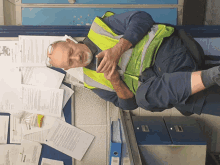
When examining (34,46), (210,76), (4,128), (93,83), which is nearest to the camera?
(210,76)

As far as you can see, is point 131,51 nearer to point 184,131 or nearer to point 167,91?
point 167,91

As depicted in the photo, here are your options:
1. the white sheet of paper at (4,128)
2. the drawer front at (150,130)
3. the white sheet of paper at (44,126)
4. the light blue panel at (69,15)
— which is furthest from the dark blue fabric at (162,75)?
the light blue panel at (69,15)

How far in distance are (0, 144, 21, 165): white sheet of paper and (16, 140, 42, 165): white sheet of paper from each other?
3 cm

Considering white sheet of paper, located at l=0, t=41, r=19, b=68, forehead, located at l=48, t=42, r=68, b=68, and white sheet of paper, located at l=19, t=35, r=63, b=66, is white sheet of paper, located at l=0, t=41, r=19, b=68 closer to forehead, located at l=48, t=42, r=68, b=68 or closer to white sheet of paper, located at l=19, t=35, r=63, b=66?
white sheet of paper, located at l=19, t=35, r=63, b=66

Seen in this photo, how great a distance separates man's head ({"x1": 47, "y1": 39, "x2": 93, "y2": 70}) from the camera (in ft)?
3.48

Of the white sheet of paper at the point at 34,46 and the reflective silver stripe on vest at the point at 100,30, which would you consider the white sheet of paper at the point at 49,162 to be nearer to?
the white sheet of paper at the point at 34,46

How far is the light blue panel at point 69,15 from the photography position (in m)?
2.08

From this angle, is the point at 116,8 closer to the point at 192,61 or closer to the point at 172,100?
the point at 192,61

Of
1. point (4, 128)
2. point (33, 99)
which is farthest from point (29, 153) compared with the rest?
point (33, 99)

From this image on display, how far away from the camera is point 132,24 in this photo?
0.99 m

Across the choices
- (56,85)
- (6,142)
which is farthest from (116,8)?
(6,142)

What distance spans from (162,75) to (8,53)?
1.09 metres

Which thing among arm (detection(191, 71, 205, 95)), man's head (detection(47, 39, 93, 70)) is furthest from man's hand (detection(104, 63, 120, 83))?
arm (detection(191, 71, 205, 95))

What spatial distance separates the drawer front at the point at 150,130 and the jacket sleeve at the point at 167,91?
24.5 inches
